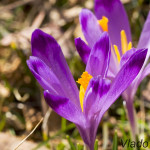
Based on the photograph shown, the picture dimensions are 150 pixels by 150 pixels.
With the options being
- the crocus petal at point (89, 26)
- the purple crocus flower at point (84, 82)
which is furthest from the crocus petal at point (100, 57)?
the crocus petal at point (89, 26)

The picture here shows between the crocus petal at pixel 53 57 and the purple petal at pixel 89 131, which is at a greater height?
the crocus petal at pixel 53 57

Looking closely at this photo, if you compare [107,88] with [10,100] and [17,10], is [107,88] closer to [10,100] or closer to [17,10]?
[10,100]

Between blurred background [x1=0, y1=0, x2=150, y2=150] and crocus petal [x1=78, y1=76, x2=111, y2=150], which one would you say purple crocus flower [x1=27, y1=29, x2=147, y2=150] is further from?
blurred background [x1=0, y1=0, x2=150, y2=150]

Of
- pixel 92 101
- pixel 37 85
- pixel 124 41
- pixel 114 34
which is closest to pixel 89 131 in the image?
pixel 92 101

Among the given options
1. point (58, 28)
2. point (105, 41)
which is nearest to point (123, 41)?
point (105, 41)

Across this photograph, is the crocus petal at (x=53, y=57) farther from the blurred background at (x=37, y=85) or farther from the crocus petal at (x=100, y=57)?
the blurred background at (x=37, y=85)

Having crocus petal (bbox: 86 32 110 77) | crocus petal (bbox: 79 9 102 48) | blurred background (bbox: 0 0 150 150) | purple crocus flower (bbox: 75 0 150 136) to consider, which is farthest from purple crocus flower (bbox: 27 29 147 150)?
blurred background (bbox: 0 0 150 150)
